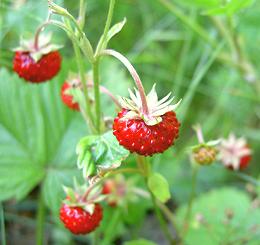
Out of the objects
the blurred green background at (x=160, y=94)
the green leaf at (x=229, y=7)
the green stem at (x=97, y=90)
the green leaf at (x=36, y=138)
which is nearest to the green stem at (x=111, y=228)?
the blurred green background at (x=160, y=94)

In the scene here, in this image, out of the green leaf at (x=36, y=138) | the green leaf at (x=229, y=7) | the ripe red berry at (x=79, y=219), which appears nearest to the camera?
the ripe red berry at (x=79, y=219)

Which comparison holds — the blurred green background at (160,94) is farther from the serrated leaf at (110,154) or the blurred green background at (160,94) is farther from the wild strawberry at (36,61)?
the serrated leaf at (110,154)

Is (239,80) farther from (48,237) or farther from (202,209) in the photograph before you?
(48,237)

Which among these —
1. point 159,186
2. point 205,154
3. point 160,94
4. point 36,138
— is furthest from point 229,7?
point 160,94

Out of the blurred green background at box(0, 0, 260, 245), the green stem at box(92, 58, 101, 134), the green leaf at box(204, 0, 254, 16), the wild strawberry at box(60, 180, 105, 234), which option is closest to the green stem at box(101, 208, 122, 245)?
the blurred green background at box(0, 0, 260, 245)

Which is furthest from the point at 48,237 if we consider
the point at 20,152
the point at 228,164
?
the point at 228,164

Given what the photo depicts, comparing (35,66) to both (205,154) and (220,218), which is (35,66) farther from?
(220,218)

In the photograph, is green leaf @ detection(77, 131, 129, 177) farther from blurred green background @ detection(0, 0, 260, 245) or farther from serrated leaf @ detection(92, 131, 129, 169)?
blurred green background @ detection(0, 0, 260, 245)
